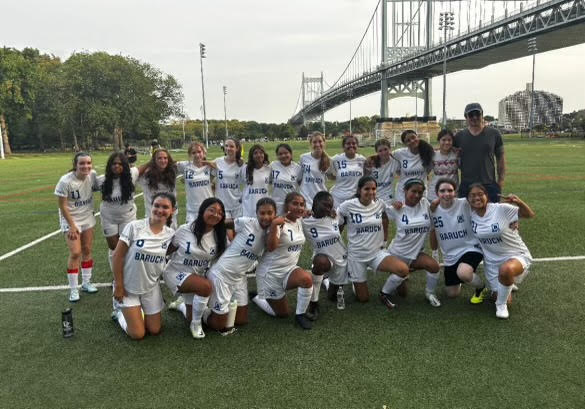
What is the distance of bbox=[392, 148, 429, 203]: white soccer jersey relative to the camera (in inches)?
229

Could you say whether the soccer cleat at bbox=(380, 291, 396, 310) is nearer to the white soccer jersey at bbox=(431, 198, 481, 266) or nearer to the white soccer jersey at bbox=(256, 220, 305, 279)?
the white soccer jersey at bbox=(431, 198, 481, 266)

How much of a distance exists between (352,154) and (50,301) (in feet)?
13.2

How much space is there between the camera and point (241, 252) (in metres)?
4.14

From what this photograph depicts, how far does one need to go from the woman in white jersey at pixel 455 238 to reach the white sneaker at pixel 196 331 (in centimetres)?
264

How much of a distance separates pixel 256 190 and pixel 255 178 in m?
0.16

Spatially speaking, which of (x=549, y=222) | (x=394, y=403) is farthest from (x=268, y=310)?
(x=549, y=222)

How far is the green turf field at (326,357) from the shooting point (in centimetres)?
306

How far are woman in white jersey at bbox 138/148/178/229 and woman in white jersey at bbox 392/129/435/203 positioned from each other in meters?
2.95

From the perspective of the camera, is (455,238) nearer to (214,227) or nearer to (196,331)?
(214,227)

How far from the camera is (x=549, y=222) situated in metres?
7.95

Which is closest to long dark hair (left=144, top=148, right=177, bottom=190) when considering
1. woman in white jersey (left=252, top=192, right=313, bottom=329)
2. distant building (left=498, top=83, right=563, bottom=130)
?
woman in white jersey (left=252, top=192, right=313, bottom=329)

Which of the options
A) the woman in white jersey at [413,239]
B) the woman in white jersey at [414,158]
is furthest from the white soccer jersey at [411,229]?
the woman in white jersey at [414,158]

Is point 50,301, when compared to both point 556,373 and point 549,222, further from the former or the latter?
point 549,222

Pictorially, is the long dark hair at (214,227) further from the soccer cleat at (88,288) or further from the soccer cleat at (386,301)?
the soccer cleat at (88,288)
